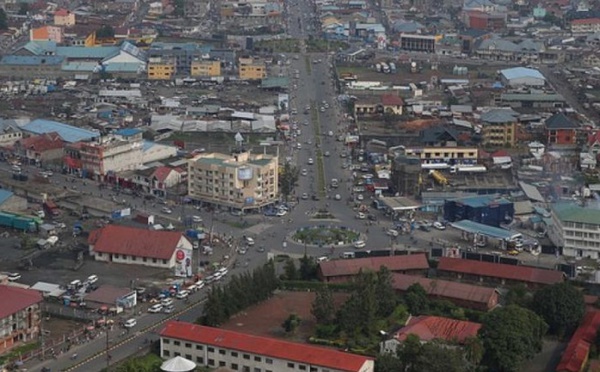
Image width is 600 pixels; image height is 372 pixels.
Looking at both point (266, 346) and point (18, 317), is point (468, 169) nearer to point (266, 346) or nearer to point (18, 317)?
point (266, 346)

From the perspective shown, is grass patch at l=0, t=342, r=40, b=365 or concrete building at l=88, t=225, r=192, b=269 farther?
concrete building at l=88, t=225, r=192, b=269

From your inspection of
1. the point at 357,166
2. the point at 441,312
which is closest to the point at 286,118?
the point at 357,166

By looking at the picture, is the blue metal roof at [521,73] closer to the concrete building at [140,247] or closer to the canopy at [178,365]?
the concrete building at [140,247]

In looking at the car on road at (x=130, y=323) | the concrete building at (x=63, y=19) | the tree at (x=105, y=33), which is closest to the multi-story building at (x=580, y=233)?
the car on road at (x=130, y=323)

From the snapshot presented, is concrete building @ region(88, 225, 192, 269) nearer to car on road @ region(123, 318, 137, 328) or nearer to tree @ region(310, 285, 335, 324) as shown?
car on road @ region(123, 318, 137, 328)

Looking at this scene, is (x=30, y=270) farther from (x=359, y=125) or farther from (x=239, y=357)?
(x=359, y=125)

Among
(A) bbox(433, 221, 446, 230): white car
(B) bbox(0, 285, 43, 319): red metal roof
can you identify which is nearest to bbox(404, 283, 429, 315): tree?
(A) bbox(433, 221, 446, 230): white car
